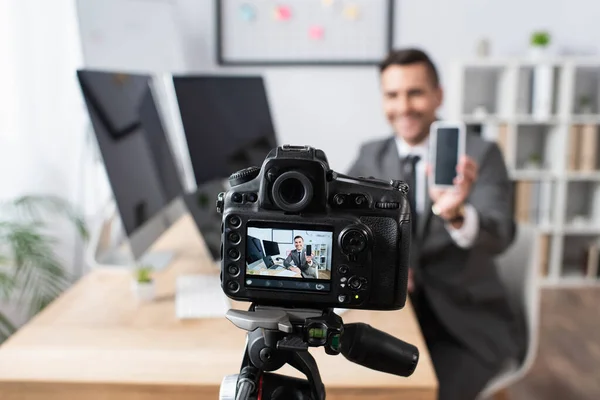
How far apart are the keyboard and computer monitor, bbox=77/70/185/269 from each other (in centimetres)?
13

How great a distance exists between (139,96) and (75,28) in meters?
1.10

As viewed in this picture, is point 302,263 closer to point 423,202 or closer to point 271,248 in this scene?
point 271,248

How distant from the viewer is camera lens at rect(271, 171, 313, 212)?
0.59 m

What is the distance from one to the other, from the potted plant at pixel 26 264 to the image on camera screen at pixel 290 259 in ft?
4.87

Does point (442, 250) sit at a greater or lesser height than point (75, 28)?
lesser

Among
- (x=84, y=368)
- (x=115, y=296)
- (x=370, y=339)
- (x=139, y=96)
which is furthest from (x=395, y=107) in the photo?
(x=370, y=339)

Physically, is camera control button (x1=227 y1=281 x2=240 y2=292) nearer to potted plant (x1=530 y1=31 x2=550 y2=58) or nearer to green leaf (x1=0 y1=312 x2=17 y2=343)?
green leaf (x1=0 y1=312 x2=17 y2=343)

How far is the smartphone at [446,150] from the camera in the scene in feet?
4.77

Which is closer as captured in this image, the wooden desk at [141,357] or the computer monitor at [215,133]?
the wooden desk at [141,357]

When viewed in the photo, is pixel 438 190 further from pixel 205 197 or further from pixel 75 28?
pixel 75 28

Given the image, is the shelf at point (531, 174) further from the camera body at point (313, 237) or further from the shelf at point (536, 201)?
the camera body at point (313, 237)

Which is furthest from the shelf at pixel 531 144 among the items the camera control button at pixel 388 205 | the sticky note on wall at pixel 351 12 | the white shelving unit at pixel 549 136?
the camera control button at pixel 388 205

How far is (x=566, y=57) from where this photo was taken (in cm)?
349

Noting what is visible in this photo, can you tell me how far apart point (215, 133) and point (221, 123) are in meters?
0.04
